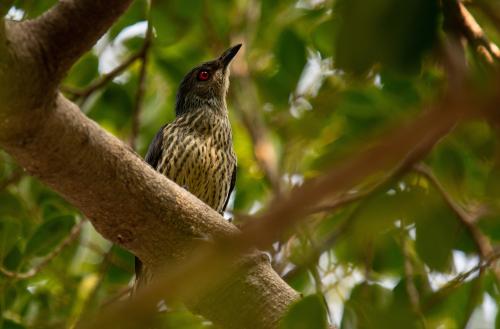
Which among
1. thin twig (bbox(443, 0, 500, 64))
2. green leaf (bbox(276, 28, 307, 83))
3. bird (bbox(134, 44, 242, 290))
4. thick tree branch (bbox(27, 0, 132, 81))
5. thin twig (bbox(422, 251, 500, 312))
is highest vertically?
thick tree branch (bbox(27, 0, 132, 81))

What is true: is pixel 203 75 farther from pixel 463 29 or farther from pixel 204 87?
pixel 463 29

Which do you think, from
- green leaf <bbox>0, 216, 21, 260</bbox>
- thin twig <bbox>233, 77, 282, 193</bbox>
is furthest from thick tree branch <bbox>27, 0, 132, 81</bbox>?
thin twig <bbox>233, 77, 282, 193</bbox>

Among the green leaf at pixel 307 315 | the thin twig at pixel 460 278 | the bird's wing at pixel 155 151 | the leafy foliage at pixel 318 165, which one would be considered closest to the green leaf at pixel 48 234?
the leafy foliage at pixel 318 165

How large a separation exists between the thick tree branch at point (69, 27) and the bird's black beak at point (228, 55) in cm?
256

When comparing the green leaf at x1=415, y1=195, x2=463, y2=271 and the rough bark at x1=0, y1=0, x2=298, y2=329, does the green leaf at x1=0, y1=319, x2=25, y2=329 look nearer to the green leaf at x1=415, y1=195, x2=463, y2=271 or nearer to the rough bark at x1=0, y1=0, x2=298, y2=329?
the rough bark at x1=0, y1=0, x2=298, y2=329

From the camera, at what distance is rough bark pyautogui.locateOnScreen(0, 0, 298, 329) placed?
2.11 metres

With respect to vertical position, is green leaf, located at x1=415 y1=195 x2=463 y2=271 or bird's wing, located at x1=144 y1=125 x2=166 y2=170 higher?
green leaf, located at x1=415 y1=195 x2=463 y2=271

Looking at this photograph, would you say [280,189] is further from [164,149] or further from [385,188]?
[385,188]

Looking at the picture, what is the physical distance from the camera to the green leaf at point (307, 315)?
1587mm

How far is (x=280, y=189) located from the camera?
3469 mm

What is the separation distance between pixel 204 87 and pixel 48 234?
2.57 m

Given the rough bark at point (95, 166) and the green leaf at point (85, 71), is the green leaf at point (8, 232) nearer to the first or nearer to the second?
the rough bark at point (95, 166)

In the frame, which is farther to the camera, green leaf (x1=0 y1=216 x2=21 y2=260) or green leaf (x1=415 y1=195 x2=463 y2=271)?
green leaf (x1=0 y1=216 x2=21 y2=260)

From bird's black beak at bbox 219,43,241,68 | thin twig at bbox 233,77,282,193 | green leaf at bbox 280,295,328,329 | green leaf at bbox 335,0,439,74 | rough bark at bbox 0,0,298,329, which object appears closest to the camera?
green leaf at bbox 335,0,439,74
